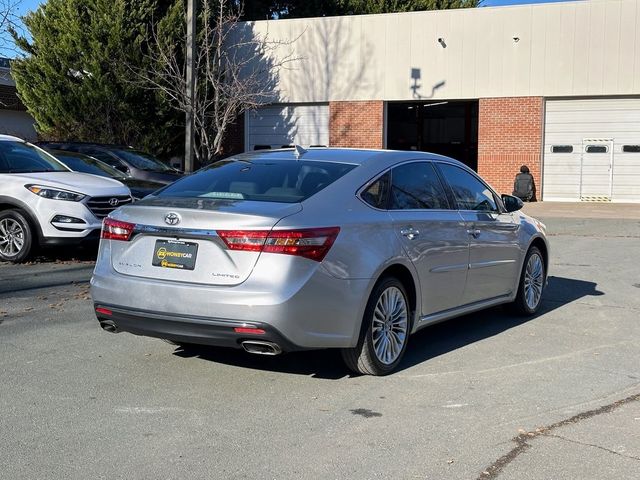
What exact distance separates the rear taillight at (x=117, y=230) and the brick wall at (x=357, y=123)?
77.4ft

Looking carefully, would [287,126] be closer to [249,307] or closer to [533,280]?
[533,280]

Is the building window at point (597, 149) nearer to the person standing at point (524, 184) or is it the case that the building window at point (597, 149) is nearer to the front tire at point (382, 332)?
the person standing at point (524, 184)

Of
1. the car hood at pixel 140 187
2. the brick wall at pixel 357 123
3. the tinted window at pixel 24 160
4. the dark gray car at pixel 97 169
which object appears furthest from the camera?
the brick wall at pixel 357 123

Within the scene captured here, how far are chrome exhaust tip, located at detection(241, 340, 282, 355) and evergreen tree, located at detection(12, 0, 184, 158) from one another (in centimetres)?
2067

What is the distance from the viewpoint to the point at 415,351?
6469mm

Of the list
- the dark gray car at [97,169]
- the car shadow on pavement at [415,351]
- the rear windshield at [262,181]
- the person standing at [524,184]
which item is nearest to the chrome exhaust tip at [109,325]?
the car shadow on pavement at [415,351]

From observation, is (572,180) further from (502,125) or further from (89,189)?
(89,189)

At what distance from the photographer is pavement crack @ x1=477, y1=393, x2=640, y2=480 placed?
3988mm

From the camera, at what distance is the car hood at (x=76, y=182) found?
10445 millimetres

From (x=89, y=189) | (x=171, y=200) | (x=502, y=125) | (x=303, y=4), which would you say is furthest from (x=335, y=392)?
(x=303, y=4)

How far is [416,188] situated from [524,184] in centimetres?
2054

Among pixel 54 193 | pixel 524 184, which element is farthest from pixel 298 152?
pixel 524 184

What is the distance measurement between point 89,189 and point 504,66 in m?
20.0

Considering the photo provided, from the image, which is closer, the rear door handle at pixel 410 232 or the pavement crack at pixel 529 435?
the pavement crack at pixel 529 435
